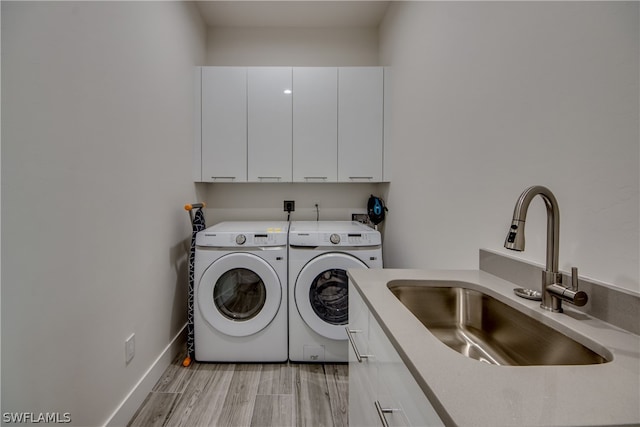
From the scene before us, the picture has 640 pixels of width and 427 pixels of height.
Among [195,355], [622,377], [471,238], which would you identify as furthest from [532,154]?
[195,355]

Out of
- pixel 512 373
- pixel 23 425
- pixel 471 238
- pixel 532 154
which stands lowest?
pixel 23 425

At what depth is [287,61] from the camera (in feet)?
9.08

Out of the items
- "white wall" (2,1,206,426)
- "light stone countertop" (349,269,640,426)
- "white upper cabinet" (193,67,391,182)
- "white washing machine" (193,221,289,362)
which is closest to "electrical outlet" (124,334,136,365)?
"white wall" (2,1,206,426)

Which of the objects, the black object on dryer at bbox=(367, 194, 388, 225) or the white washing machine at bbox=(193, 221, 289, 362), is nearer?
the white washing machine at bbox=(193, 221, 289, 362)

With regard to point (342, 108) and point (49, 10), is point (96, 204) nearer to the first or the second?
point (49, 10)

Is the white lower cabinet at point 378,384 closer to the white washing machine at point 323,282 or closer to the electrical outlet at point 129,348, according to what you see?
the white washing machine at point 323,282

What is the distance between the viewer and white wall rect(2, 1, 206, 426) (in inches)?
36.9

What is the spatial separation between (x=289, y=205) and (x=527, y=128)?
2057 millimetres

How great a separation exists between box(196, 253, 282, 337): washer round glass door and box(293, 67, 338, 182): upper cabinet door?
3.01 ft

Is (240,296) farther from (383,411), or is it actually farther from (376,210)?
(383,411)

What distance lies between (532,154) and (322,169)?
5.60 feet

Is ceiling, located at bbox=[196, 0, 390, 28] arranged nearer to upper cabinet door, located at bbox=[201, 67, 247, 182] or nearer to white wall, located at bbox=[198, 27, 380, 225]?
white wall, located at bbox=[198, 27, 380, 225]

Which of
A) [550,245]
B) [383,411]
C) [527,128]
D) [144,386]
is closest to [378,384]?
[383,411]

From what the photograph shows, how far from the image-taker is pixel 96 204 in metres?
1.26
